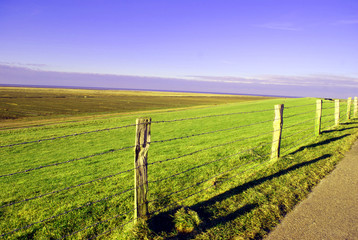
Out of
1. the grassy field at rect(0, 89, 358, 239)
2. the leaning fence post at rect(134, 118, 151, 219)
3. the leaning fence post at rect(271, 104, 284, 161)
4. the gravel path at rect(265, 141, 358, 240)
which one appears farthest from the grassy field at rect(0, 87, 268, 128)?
the gravel path at rect(265, 141, 358, 240)

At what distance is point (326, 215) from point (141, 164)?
10.9ft

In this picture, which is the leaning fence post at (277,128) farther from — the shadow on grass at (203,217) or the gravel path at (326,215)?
the shadow on grass at (203,217)

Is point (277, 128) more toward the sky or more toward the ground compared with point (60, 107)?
more toward the sky

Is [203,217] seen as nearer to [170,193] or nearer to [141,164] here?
[141,164]

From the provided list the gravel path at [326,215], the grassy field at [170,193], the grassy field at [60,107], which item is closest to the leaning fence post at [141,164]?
the grassy field at [170,193]

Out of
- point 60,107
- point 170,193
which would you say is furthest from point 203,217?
point 60,107

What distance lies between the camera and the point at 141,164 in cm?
397

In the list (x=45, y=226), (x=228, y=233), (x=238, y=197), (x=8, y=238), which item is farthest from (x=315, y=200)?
(x=8, y=238)

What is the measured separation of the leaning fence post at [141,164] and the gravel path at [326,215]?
199cm

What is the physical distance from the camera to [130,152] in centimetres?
1108

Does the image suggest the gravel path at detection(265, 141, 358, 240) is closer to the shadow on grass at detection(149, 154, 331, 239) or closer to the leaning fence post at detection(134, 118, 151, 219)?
the shadow on grass at detection(149, 154, 331, 239)

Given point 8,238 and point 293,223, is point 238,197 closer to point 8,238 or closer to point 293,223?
point 293,223

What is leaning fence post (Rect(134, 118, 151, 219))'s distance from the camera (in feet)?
12.7

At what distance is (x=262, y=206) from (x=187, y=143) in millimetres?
7770
